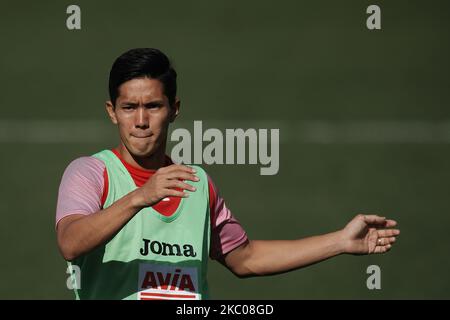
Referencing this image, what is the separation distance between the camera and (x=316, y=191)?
342 inches

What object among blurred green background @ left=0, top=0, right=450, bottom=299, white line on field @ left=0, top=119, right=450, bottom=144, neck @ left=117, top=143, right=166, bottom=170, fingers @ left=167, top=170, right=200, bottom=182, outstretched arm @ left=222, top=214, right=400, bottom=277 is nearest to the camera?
fingers @ left=167, top=170, right=200, bottom=182

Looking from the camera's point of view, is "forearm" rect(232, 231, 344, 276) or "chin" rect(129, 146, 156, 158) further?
"forearm" rect(232, 231, 344, 276)

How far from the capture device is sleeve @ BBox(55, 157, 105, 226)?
3.34 m

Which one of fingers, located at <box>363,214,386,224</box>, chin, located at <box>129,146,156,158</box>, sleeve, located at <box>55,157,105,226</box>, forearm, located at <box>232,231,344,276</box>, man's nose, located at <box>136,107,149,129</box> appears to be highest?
man's nose, located at <box>136,107,149,129</box>

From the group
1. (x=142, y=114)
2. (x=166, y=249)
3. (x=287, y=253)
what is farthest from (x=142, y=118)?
(x=287, y=253)

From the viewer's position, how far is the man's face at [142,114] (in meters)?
3.49

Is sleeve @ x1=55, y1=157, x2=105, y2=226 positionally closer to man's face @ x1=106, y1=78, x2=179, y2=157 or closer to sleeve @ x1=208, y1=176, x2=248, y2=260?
man's face @ x1=106, y1=78, x2=179, y2=157

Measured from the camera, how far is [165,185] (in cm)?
305

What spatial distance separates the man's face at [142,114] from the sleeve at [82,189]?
0.46 ft

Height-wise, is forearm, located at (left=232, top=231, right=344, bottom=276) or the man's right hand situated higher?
the man's right hand

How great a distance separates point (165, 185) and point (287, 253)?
35.4 inches

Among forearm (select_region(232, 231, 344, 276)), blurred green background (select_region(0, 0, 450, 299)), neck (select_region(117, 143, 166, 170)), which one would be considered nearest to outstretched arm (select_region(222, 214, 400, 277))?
forearm (select_region(232, 231, 344, 276))
